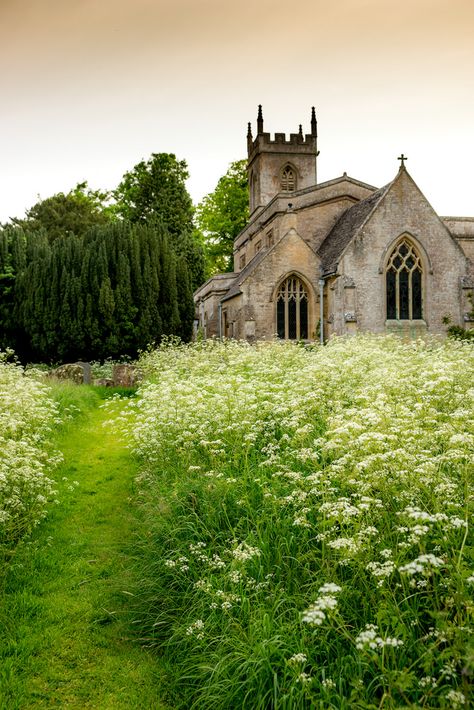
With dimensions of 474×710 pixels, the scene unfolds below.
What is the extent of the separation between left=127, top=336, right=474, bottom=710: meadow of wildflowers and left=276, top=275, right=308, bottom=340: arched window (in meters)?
17.9

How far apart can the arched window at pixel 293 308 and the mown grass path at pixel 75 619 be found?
17855mm

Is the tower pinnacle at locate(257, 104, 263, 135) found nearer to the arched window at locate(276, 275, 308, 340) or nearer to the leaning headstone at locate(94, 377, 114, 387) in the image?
the arched window at locate(276, 275, 308, 340)

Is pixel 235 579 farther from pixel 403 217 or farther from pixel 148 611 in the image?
pixel 403 217

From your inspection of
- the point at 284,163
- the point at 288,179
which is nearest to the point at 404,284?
the point at 288,179

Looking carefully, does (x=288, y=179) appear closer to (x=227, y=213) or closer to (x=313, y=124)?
(x=313, y=124)

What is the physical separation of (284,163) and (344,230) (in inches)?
481

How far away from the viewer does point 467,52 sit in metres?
11.1

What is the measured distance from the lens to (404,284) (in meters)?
24.1

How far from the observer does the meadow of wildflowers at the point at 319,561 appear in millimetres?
2971

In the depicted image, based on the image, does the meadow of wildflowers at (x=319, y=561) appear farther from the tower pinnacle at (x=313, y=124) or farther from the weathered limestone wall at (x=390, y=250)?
the tower pinnacle at (x=313, y=124)

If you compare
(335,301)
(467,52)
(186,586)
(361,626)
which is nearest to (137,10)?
(467,52)

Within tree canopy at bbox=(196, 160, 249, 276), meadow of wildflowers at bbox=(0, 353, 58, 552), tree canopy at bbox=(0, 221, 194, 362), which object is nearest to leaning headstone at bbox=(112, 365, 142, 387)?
tree canopy at bbox=(0, 221, 194, 362)

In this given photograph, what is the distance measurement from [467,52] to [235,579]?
11368 millimetres

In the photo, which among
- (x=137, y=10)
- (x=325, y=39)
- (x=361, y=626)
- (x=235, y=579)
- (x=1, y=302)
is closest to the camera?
(x=361, y=626)
